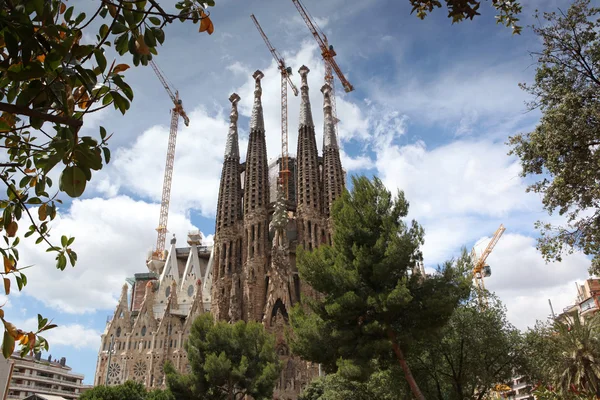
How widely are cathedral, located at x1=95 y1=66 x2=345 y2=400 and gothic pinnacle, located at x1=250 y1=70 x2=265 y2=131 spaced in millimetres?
138

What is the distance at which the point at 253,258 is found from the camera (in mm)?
47875

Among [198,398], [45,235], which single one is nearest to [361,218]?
[45,235]

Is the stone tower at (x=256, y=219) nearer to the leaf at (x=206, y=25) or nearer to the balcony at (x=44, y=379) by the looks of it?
the balcony at (x=44, y=379)

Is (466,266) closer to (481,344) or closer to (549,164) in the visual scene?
(481,344)

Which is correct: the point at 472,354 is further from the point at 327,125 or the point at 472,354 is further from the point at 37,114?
the point at 327,125

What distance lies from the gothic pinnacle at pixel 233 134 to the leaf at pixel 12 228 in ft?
173

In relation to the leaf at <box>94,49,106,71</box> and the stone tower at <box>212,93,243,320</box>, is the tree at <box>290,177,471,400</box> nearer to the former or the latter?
the leaf at <box>94,49,106,71</box>

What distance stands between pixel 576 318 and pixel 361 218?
11337 mm

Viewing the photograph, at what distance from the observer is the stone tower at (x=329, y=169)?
51406 mm

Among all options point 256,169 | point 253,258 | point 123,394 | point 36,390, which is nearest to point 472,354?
point 123,394

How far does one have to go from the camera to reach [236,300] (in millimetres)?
45531

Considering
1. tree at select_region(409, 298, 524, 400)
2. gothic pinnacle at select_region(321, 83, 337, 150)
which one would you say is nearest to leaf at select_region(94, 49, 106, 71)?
tree at select_region(409, 298, 524, 400)

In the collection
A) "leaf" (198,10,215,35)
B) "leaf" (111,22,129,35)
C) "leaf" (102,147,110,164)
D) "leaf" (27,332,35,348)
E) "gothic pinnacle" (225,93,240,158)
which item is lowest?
"leaf" (27,332,35,348)

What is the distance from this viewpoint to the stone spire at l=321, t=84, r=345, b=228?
5166 cm
